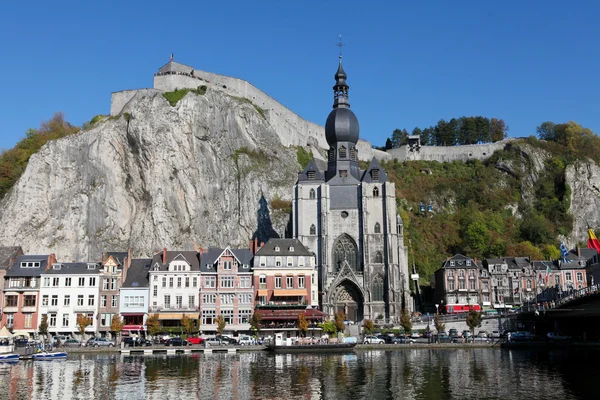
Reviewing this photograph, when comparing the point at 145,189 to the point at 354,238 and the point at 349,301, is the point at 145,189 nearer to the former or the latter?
the point at 354,238

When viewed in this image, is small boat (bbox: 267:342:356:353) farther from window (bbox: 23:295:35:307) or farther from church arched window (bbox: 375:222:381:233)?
window (bbox: 23:295:35:307)

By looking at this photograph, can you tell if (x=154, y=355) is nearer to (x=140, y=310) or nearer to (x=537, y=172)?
(x=140, y=310)

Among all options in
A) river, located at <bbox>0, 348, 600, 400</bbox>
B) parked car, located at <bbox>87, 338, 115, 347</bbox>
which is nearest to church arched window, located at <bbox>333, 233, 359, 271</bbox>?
river, located at <bbox>0, 348, 600, 400</bbox>

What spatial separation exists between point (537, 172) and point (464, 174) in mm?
11905

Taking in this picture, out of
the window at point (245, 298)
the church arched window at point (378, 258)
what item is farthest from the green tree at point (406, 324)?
the window at point (245, 298)

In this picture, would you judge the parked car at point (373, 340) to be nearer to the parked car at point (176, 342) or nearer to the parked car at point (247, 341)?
the parked car at point (247, 341)

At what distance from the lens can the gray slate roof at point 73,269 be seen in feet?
189

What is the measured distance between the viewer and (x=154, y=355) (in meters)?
48.0

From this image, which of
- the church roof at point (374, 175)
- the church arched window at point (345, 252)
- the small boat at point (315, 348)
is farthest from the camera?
the church roof at point (374, 175)

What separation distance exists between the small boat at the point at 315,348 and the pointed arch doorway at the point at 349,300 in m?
14.5

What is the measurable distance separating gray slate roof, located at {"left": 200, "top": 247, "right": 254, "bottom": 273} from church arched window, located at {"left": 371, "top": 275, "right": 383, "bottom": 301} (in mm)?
12771

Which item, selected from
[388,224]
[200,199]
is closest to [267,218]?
[200,199]

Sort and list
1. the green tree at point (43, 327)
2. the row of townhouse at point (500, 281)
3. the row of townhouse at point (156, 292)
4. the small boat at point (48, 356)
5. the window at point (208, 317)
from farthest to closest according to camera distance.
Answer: the row of townhouse at point (500, 281) < the window at point (208, 317) < the row of townhouse at point (156, 292) < the green tree at point (43, 327) < the small boat at point (48, 356)

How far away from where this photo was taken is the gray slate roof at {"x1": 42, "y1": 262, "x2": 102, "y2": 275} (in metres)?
57.5
